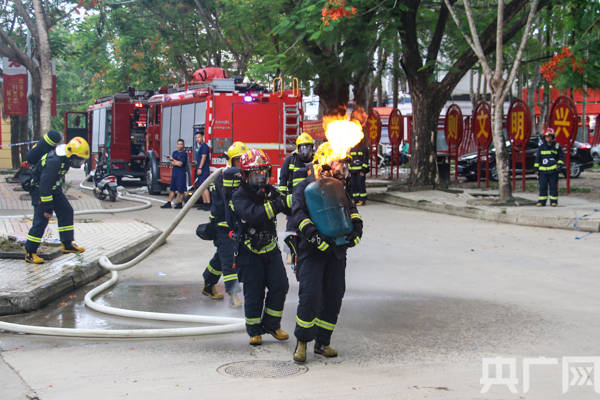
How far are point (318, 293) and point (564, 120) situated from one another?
604 inches

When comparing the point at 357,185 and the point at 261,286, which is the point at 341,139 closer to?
the point at 261,286

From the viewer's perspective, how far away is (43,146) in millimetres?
10281

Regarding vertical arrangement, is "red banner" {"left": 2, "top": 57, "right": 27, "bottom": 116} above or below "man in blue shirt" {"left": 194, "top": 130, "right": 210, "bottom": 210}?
above

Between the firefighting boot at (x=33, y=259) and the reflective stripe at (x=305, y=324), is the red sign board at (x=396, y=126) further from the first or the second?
the reflective stripe at (x=305, y=324)

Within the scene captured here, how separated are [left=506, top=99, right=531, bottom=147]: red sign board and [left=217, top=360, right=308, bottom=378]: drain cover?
16343mm

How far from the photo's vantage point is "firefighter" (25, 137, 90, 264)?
9.78 m

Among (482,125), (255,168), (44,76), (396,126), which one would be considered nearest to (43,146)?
(255,168)

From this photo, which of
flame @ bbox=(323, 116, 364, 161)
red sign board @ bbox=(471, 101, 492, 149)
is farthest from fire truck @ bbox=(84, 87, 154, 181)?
flame @ bbox=(323, 116, 364, 161)

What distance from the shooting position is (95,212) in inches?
680

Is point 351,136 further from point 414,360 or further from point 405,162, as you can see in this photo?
point 405,162

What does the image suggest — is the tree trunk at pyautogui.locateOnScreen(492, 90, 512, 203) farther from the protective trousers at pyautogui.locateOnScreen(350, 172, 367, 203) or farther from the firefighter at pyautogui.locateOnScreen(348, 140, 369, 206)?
the protective trousers at pyautogui.locateOnScreen(350, 172, 367, 203)

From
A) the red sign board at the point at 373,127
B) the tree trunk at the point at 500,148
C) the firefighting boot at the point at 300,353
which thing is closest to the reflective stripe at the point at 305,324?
the firefighting boot at the point at 300,353

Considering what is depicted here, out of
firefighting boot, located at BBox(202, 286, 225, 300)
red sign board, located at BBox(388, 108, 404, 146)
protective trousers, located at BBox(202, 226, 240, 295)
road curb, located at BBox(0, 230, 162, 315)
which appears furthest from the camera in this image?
red sign board, located at BBox(388, 108, 404, 146)

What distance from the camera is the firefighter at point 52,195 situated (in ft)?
32.1
